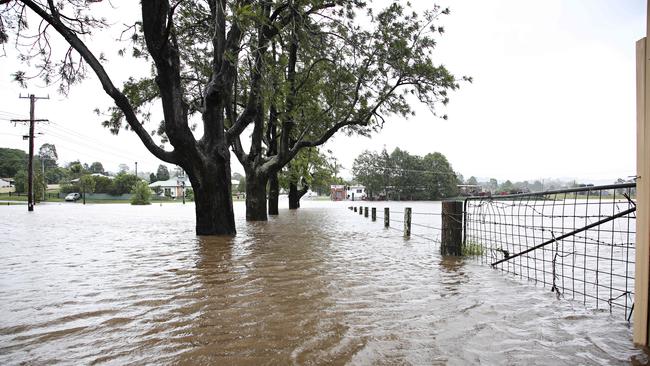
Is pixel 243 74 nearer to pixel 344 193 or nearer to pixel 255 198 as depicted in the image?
pixel 255 198

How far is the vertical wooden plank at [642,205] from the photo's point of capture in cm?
297

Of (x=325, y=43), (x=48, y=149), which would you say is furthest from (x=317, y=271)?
(x=48, y=149)

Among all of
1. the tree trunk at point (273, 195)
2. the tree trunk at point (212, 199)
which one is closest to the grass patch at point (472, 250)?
the tree trunk at point (212, 199)

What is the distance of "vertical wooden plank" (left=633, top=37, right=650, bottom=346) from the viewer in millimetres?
2967

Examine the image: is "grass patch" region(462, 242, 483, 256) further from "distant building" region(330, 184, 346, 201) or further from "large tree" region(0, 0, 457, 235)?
"distant building" region(330, 184, 346, 201)

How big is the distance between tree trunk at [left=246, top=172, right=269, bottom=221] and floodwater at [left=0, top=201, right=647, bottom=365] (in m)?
10.6

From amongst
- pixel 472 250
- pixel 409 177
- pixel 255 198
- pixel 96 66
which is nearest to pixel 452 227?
pixel 472 250

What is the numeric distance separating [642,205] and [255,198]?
52.7 feet

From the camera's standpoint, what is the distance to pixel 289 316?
3.76 metres

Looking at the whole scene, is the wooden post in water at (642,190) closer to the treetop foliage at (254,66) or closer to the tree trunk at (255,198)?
the treetop foliage at (254,66)

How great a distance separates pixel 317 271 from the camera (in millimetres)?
6098

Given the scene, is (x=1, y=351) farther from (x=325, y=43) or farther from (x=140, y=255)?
(x=325, y=43)

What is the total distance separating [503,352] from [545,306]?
5.56 feet

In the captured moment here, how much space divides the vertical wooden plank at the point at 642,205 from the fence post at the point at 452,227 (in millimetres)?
4370
